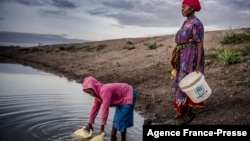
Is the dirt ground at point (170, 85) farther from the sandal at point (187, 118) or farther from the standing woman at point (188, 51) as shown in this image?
the standing woman at point (188, 51)

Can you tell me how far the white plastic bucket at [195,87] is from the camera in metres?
5.87

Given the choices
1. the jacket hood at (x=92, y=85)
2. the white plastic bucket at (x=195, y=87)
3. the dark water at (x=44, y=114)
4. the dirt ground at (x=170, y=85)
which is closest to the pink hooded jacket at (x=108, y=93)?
the jacket hood at (x=92, y=85)

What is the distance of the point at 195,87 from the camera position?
231 inches

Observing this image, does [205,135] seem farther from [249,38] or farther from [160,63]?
[249,38]

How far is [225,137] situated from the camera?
4996 mm

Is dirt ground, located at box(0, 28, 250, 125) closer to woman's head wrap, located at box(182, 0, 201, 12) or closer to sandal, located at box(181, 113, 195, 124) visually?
sandal, located at box(181, 113, 195, 124)

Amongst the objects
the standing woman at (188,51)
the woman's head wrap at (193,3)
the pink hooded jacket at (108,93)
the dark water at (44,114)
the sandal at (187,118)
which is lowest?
the dark water at (44,114)

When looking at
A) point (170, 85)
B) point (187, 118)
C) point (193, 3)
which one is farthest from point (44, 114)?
point (170, 85)

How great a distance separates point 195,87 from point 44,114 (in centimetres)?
322

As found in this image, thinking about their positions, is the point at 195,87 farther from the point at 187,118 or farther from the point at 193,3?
the point at 193,3

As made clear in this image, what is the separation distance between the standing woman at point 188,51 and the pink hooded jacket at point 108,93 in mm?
1287

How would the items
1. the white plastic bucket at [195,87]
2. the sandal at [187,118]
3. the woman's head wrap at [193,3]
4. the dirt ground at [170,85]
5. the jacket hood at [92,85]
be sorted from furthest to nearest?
the dirt ground at [170,85], the sandal at [187,118], the woman's head wrap at [193,3], the white plastic bucket at [195,87], the jacket hood at [92,85]

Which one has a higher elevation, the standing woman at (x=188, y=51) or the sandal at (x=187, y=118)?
the standing woman at (x=188, y=51)

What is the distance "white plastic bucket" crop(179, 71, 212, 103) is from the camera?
5871 mm
